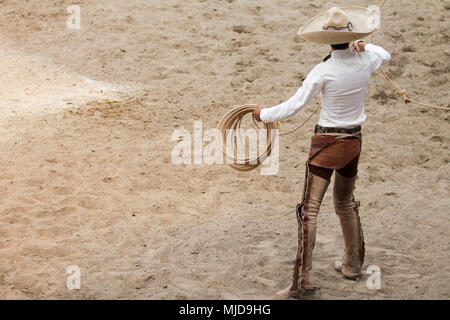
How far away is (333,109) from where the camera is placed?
4016 mm

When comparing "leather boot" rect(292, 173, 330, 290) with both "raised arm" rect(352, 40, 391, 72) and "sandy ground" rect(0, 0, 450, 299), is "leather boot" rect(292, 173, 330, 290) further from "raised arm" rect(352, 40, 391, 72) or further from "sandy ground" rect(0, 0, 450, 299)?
"raised arm" rect(352, 40, 391, 72)

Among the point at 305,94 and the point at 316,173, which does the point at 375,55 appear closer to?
the point at 305,94

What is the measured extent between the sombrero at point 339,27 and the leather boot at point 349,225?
0.93 metres

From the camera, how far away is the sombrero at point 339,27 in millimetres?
3939

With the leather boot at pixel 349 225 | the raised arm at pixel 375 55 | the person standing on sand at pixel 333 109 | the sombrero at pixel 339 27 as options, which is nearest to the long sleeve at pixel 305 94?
the person standing on sand at pixel 333 109

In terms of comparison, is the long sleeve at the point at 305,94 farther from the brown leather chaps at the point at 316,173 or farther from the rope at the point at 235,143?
the rope at the point at 235,143

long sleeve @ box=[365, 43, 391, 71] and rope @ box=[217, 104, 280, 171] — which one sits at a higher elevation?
long sleeve @ box=[365, 43, 391, 71]

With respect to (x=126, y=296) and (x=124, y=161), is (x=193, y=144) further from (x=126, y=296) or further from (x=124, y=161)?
(x=126, y=296)

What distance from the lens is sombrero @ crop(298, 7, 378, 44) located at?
394 cm

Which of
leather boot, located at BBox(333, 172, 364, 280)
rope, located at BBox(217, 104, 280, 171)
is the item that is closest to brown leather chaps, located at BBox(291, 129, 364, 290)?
leather boot, located at BBox(333, 172, 364, 280)

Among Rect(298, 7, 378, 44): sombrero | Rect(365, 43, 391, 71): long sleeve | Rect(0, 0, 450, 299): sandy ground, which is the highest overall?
Rect(298, 7, 378, 44): sombrero

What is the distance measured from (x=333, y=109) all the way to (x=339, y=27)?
0.51 metres

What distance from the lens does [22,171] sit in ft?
20.0

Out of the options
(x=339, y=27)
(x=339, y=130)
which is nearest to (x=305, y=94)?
(x=339, y=130)
